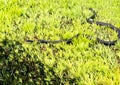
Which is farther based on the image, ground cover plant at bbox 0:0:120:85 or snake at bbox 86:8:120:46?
snake at bbox 86:8:120:46

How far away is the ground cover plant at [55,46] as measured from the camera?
14.8 ft

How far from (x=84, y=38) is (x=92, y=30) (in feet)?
1.80

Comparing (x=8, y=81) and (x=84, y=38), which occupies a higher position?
(x=84, y=38)

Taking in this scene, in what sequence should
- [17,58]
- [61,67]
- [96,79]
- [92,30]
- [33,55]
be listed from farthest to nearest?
[92,30]
[17,58]
[33,55]
[61,67]
[96,79]

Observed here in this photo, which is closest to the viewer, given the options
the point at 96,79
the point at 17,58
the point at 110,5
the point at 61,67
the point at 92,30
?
the point at 96,79

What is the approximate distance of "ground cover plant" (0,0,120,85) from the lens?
450 centimetres

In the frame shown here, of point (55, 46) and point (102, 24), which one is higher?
point (102, 24)

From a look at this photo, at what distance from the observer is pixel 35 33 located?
18.9ft

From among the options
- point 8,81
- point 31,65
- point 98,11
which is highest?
point 98,11

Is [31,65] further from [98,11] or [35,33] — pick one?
[98,11]

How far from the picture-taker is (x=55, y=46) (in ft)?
17.3

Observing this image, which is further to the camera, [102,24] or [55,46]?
[102,24]

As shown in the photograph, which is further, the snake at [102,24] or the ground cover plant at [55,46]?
the snake at [102,24]

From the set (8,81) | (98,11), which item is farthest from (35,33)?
(98,11)
